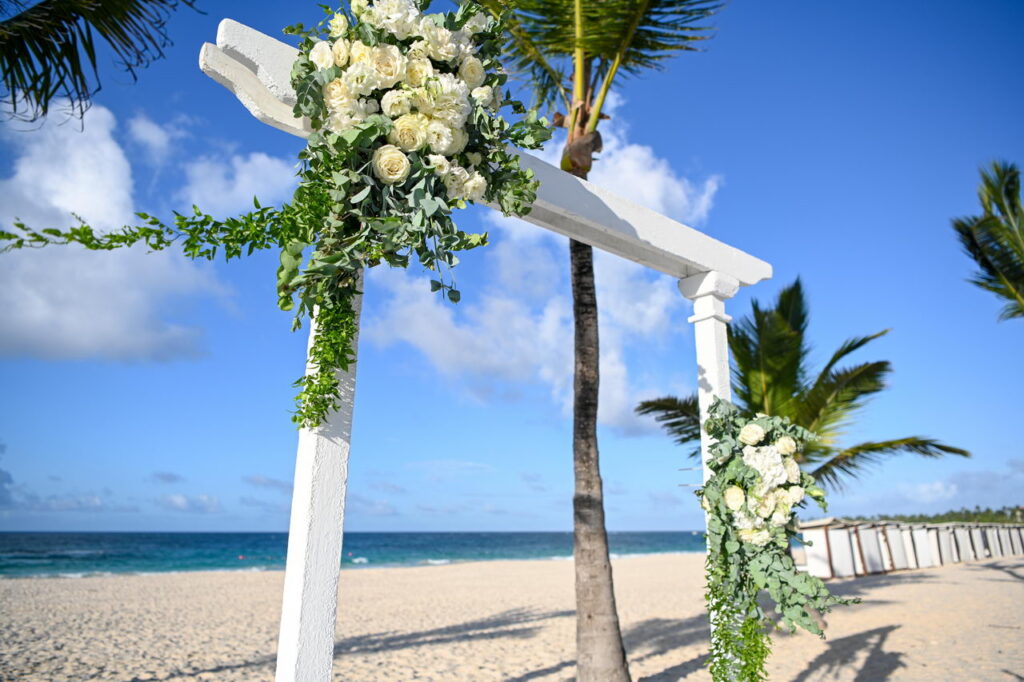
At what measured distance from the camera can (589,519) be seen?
4621mm

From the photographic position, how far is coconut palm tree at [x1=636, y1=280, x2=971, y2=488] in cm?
738

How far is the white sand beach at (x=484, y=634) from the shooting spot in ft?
19.0

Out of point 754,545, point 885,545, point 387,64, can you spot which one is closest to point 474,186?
point 387,64

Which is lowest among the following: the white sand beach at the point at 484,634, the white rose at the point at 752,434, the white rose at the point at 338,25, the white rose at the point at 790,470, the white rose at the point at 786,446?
the white sand beach at the point at 484,634

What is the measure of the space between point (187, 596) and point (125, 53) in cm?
1220

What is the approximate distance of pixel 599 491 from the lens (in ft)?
15.5

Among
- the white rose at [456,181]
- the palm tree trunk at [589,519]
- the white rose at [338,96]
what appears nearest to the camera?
the white rose at [338,96]

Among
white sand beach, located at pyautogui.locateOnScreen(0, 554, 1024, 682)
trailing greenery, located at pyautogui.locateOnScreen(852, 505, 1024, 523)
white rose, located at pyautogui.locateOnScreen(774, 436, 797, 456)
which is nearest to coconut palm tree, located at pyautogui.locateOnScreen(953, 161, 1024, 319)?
white sand beach, located at pyautogui.locateOnScreen(0, 554, 1024, 682)

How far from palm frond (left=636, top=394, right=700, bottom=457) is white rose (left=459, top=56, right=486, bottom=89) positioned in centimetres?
632

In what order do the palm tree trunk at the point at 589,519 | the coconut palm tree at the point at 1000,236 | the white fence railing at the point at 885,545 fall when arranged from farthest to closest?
the white fence railing at the point at 885,545
the coconut palm tree at the point at 1000,236
the palm tree trunk at the point at 589,519

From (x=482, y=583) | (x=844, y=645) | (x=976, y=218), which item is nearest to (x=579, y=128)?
(x=976, y=218)

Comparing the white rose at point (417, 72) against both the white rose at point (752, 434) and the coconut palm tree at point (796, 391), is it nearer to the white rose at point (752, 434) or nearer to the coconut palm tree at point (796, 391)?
the white rose at point (752, 434)

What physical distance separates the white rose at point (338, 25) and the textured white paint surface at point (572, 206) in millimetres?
268

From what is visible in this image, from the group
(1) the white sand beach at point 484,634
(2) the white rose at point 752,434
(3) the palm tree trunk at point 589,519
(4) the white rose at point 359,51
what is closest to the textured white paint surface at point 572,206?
(4) the white rose at point 359,51
